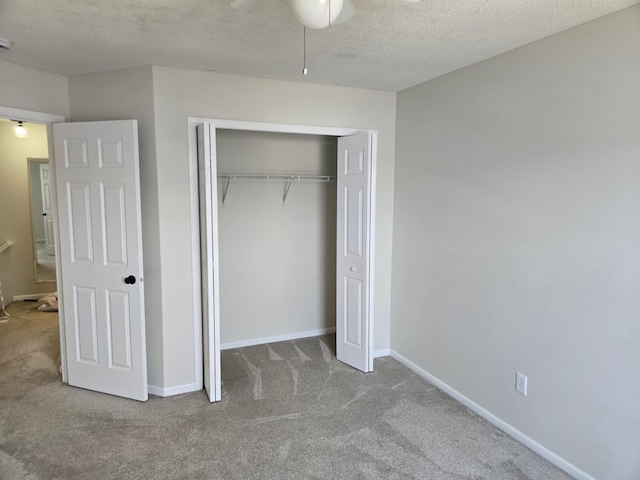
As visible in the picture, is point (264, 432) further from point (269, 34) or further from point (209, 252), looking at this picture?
point (269, 34)

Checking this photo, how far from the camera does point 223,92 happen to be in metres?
3.31

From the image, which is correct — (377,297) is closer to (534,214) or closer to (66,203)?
(534,214)

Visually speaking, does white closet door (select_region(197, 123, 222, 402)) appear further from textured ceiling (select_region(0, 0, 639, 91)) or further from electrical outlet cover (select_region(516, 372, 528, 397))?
electrical outlet cover (select_region(516, 372, 528, 397))

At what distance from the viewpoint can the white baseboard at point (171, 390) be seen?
3.33 meters

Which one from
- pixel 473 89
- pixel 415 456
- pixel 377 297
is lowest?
pixel 415 456

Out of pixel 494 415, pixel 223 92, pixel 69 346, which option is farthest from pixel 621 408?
pixel 69 346

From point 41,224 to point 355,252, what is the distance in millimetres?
4836

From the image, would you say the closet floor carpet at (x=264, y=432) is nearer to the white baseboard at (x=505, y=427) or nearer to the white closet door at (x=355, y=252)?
the white baseboard at (x=505, y=427)

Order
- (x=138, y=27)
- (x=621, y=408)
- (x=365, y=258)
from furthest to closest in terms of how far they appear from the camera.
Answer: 1. (x=365, y=258)
2. (x=138, y=27)
3. (x=621, y=408)

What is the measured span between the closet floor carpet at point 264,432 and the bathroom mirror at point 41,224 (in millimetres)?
2543

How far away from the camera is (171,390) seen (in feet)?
11.0

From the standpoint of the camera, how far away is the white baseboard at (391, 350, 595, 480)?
2443mm

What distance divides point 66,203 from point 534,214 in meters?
3.35

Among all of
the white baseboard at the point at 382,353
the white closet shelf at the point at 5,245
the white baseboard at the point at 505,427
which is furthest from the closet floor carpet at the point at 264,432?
the white closet shelf at the point at 5,245
